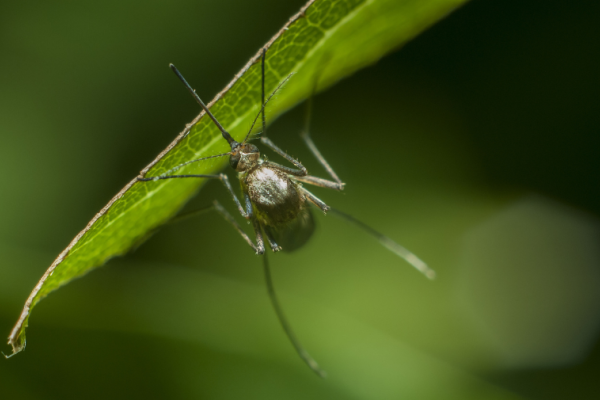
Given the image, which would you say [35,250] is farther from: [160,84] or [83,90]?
[160,84]

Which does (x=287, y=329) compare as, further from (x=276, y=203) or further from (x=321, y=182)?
(x=321, y=182)

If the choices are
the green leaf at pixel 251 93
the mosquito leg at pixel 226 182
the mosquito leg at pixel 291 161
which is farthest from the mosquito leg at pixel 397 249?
the green leaf at pixel 251 93

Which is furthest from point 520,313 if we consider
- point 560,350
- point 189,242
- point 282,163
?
point 189,242

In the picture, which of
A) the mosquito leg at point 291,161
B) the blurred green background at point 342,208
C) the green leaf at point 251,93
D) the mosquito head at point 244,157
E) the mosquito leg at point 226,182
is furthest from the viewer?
the mosquito leg at point 291,161

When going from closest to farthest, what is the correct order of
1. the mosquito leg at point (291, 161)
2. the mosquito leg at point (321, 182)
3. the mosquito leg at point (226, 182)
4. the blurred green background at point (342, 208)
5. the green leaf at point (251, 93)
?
the green leaf at point (251, 93) < the mosquito leg at point (226, 182) < the blurred green background at point (342, 208) < the mosquito leg at point (291, 161) < the mosquito leg at point (321, 182)

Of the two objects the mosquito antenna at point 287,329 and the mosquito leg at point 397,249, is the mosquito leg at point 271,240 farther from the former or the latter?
the mosquito leg at point 397,249

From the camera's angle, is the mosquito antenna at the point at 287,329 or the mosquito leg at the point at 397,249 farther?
the mosquito leg at the point at 397,249
